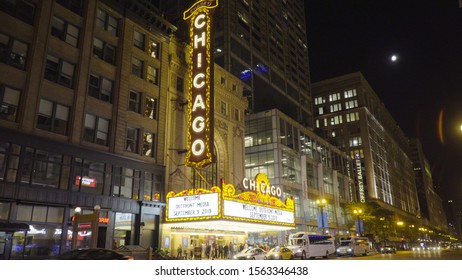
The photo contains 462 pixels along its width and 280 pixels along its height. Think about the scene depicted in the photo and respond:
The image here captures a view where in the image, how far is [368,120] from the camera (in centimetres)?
11669

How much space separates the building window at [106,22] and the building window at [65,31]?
2.65 metres

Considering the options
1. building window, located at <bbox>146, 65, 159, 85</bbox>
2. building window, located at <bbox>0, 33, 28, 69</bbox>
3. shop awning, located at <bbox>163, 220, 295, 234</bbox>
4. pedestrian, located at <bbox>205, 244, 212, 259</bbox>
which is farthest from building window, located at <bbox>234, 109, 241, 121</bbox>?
building window, located at <bbox>0, 33, 28, 69</bbox>

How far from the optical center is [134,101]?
3344 centimetres

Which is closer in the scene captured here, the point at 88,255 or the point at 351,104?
the point at 88,255

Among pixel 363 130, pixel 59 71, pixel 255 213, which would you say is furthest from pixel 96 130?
pixel 363 130

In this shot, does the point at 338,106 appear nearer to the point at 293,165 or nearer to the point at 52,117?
the point at 293,165

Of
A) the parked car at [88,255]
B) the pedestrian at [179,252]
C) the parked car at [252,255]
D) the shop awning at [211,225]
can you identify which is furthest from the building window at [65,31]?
the parked car at [252,255]

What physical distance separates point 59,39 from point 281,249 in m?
26.4

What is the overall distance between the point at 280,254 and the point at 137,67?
22.1 m

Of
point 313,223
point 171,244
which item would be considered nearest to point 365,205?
point 313,223

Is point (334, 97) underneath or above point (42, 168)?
above

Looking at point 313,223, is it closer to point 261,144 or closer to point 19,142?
point 261,144

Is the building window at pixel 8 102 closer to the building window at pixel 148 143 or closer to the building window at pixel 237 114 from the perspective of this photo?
the building window at pixel 148 143

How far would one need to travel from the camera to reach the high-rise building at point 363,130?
360 feet
